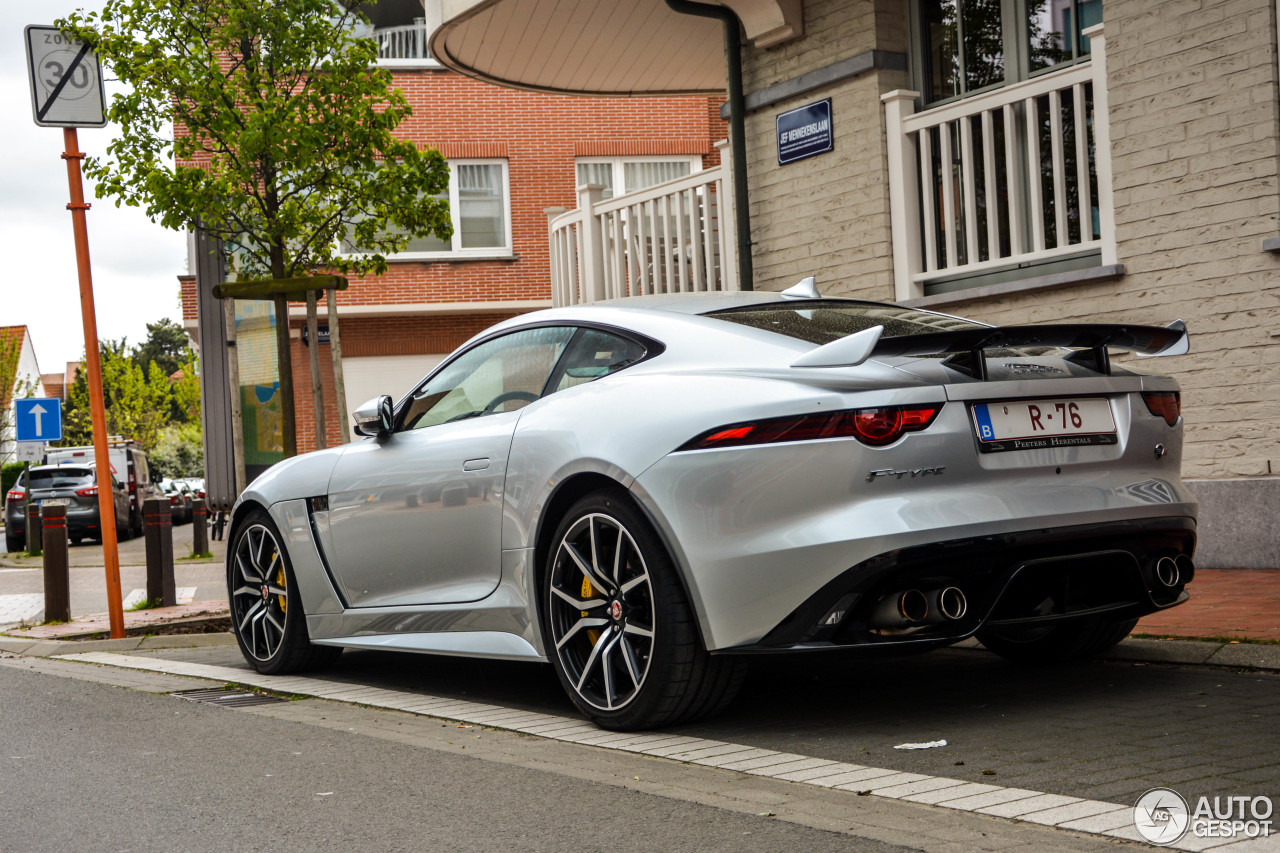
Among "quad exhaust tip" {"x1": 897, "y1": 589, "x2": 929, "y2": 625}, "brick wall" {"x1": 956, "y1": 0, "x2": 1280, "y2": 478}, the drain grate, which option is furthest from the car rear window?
"brick wall" {"x1": 956, "y1": 0, "x2": 1280, "y2": 478}

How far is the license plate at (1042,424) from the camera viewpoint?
13.7ft

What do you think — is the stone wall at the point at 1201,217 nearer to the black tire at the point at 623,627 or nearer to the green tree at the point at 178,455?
the black tire at the point at 623,627

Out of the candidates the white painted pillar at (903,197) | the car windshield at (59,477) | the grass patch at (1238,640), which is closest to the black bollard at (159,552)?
the white painted pillar at (903,197)

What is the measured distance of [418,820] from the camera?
3695 millimetres

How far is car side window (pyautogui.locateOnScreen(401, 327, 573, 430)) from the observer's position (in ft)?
17.2

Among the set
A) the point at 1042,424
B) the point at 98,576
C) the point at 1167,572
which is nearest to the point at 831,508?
the point at 1042,424

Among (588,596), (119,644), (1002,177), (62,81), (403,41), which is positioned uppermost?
(403,41)

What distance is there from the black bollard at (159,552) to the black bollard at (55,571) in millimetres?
585

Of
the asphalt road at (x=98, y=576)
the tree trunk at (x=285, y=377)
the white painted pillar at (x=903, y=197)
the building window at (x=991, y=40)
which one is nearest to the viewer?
the building window at (x=991, y=40)

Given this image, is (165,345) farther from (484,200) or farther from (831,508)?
(831,508)

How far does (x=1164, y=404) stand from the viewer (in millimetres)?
4629

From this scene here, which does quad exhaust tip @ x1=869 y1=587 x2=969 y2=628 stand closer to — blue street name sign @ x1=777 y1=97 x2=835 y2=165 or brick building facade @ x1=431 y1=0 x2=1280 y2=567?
brick building facade @ x1=431 y1=0 x2=1280 y2=567

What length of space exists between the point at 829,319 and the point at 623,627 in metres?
1.29

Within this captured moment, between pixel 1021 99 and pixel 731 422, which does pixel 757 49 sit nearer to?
pixel 1021 99
